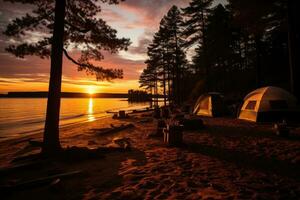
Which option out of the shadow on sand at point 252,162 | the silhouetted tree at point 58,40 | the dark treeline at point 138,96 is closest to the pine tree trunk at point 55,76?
the silhouetted tree at point 58,40

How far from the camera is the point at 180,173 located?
5.96m

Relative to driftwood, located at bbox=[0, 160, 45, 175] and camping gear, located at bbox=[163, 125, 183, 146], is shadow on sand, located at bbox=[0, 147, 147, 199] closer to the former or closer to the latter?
driftwood, located at bbox=[0, 160, 45, 175]

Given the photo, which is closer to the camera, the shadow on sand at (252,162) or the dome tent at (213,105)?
the shadow on sand at (252,162)

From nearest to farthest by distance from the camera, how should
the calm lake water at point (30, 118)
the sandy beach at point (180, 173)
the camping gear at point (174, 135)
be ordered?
the sandy beach at point (180, 173) < the camping gear at point (174, 135) < the calm lake water at point (30, 118)

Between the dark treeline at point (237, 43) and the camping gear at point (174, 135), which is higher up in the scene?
the dark treeline at point (237, 43)

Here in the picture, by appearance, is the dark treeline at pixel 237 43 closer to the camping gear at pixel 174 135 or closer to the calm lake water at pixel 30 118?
the camping gear at pixel 174 135

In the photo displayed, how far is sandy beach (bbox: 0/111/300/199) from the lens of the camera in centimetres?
479

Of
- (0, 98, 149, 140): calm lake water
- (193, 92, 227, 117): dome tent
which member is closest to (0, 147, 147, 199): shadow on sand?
(193, 92, 227, 117): dome tent

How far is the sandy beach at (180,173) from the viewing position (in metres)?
4.79

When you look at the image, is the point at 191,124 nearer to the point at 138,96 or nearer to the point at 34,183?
the point at 34,183

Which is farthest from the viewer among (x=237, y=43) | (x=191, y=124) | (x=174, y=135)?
(x=237, y=43)

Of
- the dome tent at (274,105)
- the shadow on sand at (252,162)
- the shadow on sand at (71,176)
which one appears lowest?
the shadow on sand at (71,176)

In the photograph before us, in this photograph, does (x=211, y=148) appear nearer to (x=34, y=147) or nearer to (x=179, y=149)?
(x=179, y=149)

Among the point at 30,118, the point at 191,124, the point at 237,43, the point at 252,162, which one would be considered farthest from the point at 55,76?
the point at 237,43
